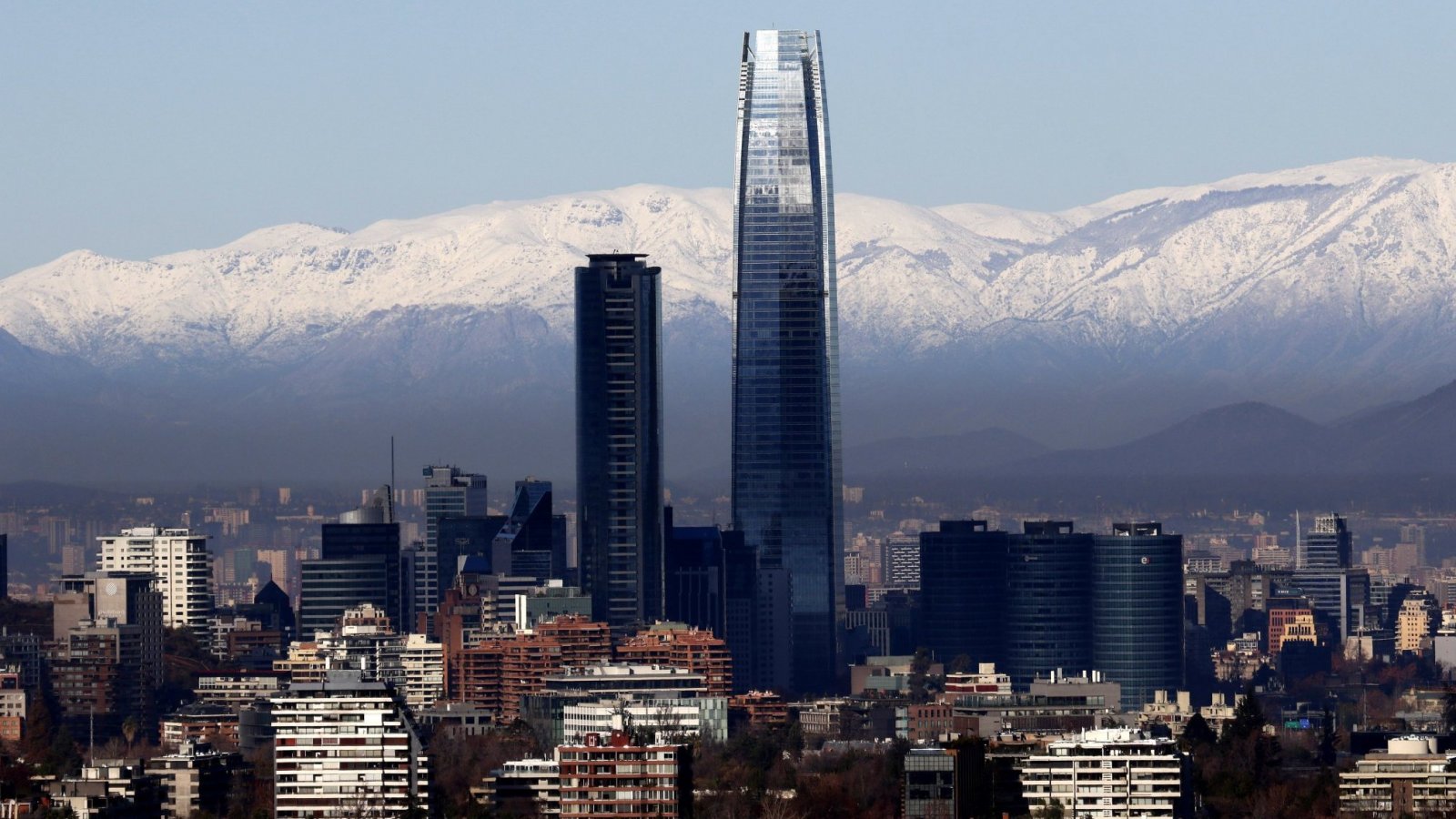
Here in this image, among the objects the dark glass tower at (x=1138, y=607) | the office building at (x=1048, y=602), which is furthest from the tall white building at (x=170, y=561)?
the dark glass tower at (x=1138, y=607)

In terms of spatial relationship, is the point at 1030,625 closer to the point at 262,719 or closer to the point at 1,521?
the point at 1,521

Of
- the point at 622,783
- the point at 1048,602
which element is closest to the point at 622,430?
the point at 1048,602

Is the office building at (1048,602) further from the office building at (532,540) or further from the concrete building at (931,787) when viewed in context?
the concrete building at (931,787)

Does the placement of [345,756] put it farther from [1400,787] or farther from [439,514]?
[439,514]

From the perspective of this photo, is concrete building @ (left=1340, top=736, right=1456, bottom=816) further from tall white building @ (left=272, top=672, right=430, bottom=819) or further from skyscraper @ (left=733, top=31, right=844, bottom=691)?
skyscraper @ (left=733, top=31, right=844, bottom=691)

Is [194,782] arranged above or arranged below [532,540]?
below

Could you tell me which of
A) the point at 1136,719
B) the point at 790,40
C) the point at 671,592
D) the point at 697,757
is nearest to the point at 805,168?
the point at 790,40

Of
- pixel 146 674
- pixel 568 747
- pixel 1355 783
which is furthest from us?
pixel 146 674
